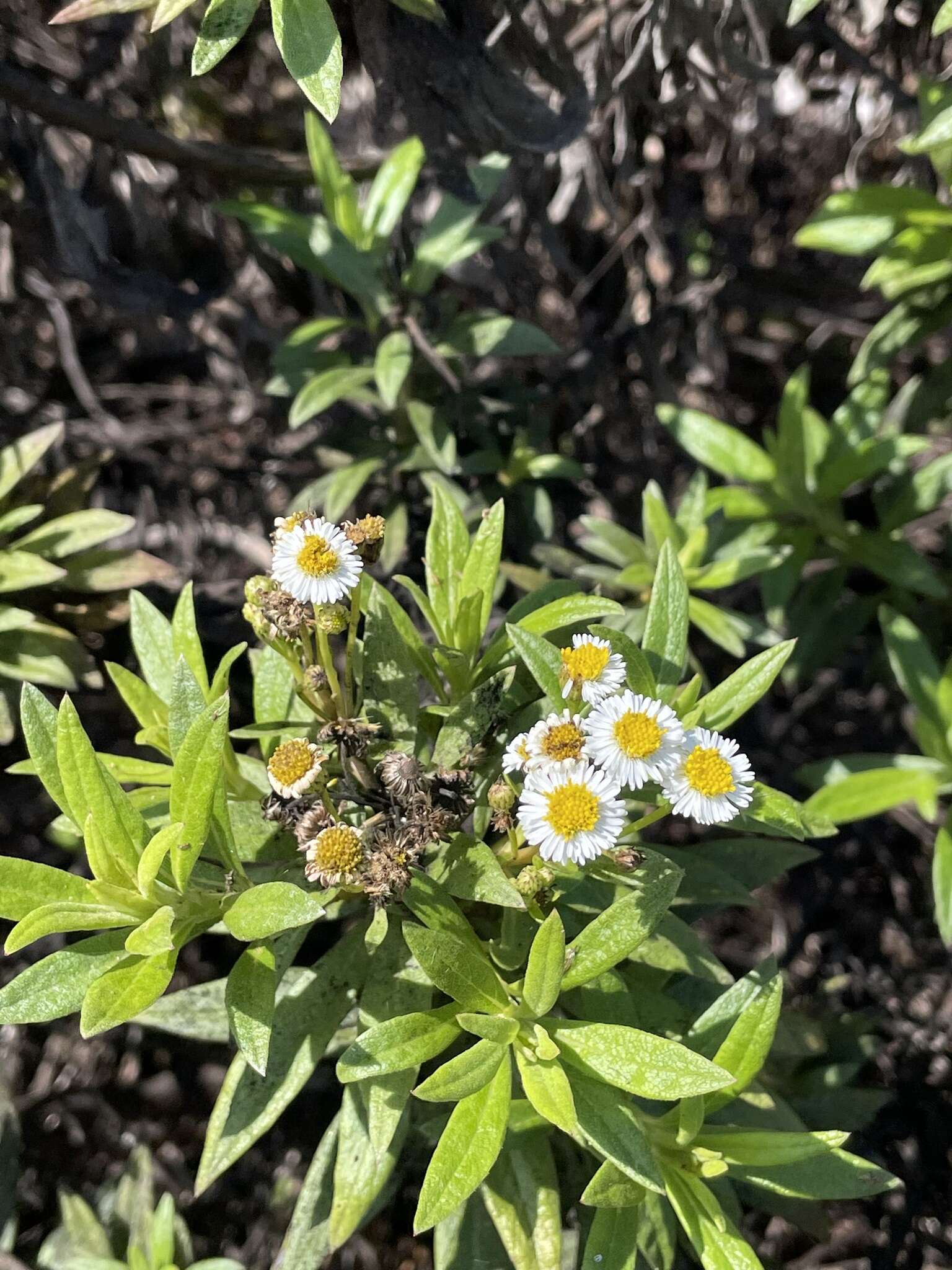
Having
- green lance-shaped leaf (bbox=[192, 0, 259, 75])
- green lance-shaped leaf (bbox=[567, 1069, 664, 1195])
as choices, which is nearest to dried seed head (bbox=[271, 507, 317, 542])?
green lance-shaped leaf (bbox=[192, 0, 259, 75])

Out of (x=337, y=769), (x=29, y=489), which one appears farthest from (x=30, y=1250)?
(x=29, y=489)

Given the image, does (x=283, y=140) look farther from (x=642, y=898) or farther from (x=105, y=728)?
(x=642, y=898)

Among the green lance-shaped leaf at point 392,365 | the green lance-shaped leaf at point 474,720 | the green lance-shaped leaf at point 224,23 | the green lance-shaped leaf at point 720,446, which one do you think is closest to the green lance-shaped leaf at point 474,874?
the green lance-shaped leaf at point 474,720

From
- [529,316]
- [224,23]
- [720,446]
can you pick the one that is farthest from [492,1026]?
[529,316]

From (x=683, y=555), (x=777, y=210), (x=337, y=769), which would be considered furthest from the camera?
(x=777, y=210)

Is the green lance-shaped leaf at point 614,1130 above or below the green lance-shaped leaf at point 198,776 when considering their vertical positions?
below

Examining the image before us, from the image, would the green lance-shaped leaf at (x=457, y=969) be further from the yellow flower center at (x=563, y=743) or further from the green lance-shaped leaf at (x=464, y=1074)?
the yellow flower center at (x=563, y=743)

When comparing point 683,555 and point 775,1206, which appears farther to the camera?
point 683,555

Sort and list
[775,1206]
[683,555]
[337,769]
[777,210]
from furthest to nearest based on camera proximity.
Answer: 1. [777,210]
2. [683,555]
3. [775,1206]
4. [337,769]
